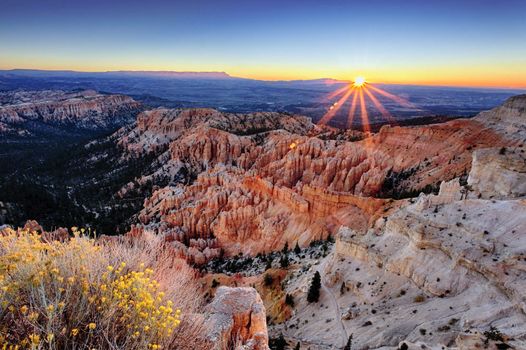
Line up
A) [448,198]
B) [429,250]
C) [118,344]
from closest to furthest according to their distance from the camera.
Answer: [118,344], [429,250], [448,198]

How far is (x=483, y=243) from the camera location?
653 inches

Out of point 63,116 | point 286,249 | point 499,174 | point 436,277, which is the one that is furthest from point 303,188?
point 63,116

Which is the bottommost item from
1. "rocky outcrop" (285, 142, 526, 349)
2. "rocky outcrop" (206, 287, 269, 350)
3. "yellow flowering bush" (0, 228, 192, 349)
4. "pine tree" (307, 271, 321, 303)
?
"pine tree" (307, 271, 321, 303)

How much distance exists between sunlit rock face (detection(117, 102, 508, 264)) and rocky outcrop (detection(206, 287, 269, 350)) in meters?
26.5

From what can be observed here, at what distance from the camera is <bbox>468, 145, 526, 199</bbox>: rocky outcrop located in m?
21.0

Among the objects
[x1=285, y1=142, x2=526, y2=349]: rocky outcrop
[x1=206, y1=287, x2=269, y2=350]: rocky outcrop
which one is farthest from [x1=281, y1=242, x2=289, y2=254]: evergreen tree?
[x1=206, y1=287, x2=269, y2=350]: rocky outcrop

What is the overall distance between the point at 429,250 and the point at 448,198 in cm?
626

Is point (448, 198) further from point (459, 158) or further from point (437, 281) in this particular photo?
point (459, 158)

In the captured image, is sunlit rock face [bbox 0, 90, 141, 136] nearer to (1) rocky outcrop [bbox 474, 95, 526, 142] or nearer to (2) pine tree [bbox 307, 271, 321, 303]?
(2) pine tree [bbox 307, 271, 321, 303]

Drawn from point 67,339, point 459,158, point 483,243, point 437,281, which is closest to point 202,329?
point 67,339

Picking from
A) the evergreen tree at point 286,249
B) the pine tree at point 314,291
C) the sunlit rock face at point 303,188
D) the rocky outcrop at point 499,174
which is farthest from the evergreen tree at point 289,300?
the rocky outcrop at point 499,174

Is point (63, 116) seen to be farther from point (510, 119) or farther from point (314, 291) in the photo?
point (510, 119)

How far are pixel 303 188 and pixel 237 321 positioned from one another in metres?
35.7

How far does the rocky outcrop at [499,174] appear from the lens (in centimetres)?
2100
